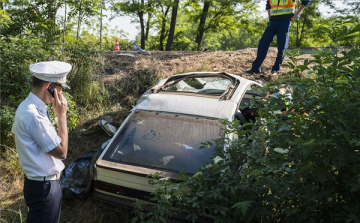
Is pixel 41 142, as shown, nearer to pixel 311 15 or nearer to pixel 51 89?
pixel 51 89

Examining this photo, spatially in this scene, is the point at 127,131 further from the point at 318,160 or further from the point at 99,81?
the point at 99,81

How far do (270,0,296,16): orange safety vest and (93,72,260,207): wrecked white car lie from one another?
3.05 m

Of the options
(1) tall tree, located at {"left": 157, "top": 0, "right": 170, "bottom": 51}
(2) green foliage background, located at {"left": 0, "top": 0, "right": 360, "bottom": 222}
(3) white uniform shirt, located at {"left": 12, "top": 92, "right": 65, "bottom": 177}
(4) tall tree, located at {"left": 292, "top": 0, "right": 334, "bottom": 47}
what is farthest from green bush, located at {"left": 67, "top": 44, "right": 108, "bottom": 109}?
(4) tall tree, located at {"left": 292, "top": 0, "right": 334, "bottom": 47}

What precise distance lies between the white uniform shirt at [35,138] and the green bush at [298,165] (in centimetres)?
89

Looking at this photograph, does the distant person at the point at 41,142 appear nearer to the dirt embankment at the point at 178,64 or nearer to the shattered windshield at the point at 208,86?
the shattered windshield at the point at 208,86

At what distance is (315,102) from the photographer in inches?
93.4

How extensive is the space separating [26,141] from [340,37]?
8.21ft

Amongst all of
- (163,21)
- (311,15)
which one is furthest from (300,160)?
(311,15)

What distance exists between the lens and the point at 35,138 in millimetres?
2465

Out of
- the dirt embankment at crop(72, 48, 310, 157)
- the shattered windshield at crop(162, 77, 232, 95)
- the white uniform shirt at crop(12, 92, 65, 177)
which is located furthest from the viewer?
the dirt embankment at crop(72, 48, 310, 157)

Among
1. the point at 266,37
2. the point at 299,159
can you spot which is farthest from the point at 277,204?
the point at 266,37

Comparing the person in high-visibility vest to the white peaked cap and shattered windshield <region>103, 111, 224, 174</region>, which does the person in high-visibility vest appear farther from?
the white peaked cap

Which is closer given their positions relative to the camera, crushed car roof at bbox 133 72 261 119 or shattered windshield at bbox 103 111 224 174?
shattered windshield at bbox 103 111 224 174

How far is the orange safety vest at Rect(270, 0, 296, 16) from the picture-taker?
21.6 feet
